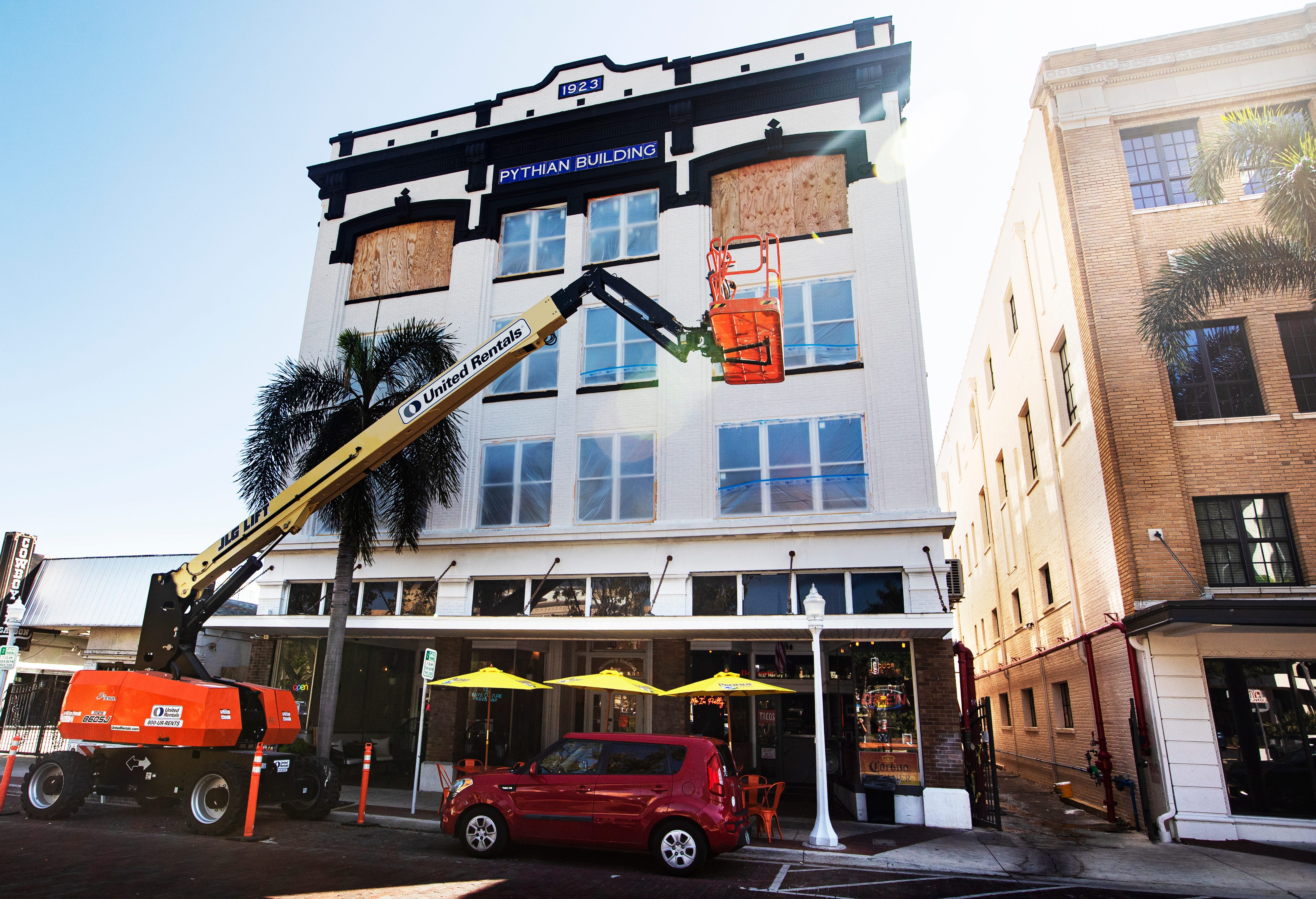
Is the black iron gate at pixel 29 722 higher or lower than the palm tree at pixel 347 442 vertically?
lower

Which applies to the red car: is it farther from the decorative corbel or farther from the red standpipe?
the decorative corbel

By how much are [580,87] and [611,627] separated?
15216 mm

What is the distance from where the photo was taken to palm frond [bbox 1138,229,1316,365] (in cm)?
1311

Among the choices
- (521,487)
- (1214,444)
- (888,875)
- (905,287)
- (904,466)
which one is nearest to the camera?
(888,875)

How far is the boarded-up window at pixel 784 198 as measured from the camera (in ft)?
63.6

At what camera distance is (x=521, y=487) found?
19.2 metres

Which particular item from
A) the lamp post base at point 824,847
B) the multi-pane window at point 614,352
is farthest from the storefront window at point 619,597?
the lamp post base at point 824,847

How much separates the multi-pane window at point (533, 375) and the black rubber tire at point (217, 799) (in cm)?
1056

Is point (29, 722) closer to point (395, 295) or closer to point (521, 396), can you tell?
point (395, 295)

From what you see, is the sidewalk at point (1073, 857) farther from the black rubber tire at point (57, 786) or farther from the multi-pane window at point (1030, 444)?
the multi-pane window at point (1030, 444)

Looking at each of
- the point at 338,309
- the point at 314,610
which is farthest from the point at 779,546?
the point at 338,309

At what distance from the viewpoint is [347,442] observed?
16562 mm

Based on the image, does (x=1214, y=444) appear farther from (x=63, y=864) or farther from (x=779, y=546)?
(x=63, y=864)

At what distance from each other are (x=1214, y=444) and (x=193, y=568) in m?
18.6
